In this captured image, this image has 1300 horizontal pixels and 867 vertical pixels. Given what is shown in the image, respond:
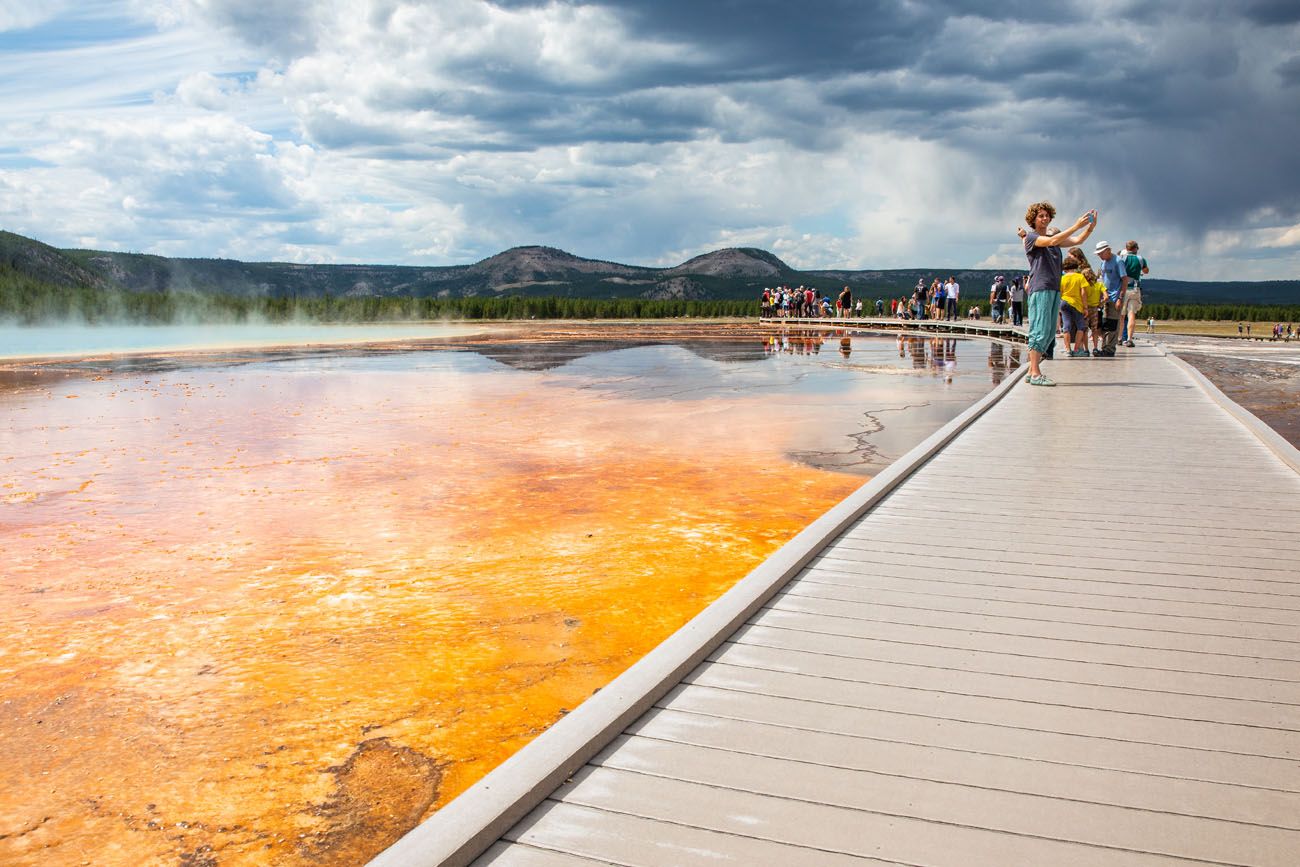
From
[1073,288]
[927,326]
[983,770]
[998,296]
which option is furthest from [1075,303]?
[927,326]

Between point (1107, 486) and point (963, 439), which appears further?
point (963, 439)

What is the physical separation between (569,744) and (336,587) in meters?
3.83

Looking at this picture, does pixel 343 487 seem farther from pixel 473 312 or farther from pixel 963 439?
pixel 473 312

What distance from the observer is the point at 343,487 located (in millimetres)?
9109

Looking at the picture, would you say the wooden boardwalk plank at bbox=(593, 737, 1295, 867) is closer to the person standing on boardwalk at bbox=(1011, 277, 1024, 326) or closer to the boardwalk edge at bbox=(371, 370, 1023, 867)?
the boardwalk edge at bbox=(371, 370, 1023, 867)

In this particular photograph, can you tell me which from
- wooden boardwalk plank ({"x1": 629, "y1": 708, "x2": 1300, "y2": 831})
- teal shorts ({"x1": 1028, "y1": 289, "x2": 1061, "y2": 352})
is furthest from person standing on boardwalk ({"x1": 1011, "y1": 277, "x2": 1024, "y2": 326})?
wooden boardwalk plank ({"x1": 629, "y1": 708, "x2": 1300, "y2": 831})

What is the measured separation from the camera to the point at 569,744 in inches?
107

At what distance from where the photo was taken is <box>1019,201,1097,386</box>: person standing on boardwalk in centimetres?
1089

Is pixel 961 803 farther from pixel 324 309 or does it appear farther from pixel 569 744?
pixel 324 309

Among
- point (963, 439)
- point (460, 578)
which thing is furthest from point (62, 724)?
point (963, 439)

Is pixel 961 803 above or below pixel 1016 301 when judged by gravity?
below

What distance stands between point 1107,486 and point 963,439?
2.02m

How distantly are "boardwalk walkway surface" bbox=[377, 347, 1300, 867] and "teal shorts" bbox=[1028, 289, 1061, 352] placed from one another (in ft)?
23.4

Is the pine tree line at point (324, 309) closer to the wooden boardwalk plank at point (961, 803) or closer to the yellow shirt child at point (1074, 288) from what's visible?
the yellow shirt child at point (1074, 288)
